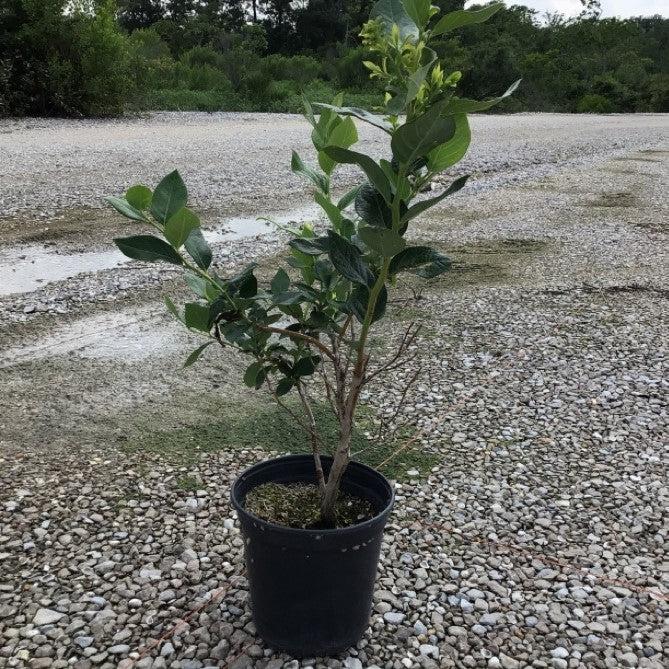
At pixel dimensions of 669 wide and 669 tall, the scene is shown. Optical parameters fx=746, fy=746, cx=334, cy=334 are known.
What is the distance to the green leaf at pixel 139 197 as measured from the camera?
1448 millimetres

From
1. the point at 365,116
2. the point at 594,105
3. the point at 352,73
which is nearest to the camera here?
the point at 365,116

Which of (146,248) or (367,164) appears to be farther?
(146,248)

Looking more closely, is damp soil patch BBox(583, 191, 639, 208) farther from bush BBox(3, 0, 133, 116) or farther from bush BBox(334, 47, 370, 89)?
bush BBox(334, 47, 370, 89)

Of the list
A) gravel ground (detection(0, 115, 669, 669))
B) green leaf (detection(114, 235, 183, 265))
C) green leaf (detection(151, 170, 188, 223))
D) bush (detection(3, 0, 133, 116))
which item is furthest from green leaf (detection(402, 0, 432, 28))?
bush (detection(3, 0, 133, 116))

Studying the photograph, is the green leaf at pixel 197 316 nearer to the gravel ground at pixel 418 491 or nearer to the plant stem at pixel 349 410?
the plant stem at pixel 349 410

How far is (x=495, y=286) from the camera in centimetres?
503

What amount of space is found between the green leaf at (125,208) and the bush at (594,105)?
26479mm

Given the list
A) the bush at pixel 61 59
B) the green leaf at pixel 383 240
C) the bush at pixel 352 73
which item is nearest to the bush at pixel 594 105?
the bush at pixel 352 73

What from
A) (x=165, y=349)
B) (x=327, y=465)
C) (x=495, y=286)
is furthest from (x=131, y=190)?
(x=495, y=286)

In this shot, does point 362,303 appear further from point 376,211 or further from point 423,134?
point 423,134

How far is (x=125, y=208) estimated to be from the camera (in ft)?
4.71

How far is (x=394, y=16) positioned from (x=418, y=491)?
1650mm

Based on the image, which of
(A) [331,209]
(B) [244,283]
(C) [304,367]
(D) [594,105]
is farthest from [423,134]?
(D) [594,105]

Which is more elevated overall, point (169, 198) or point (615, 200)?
point (169, 198)
